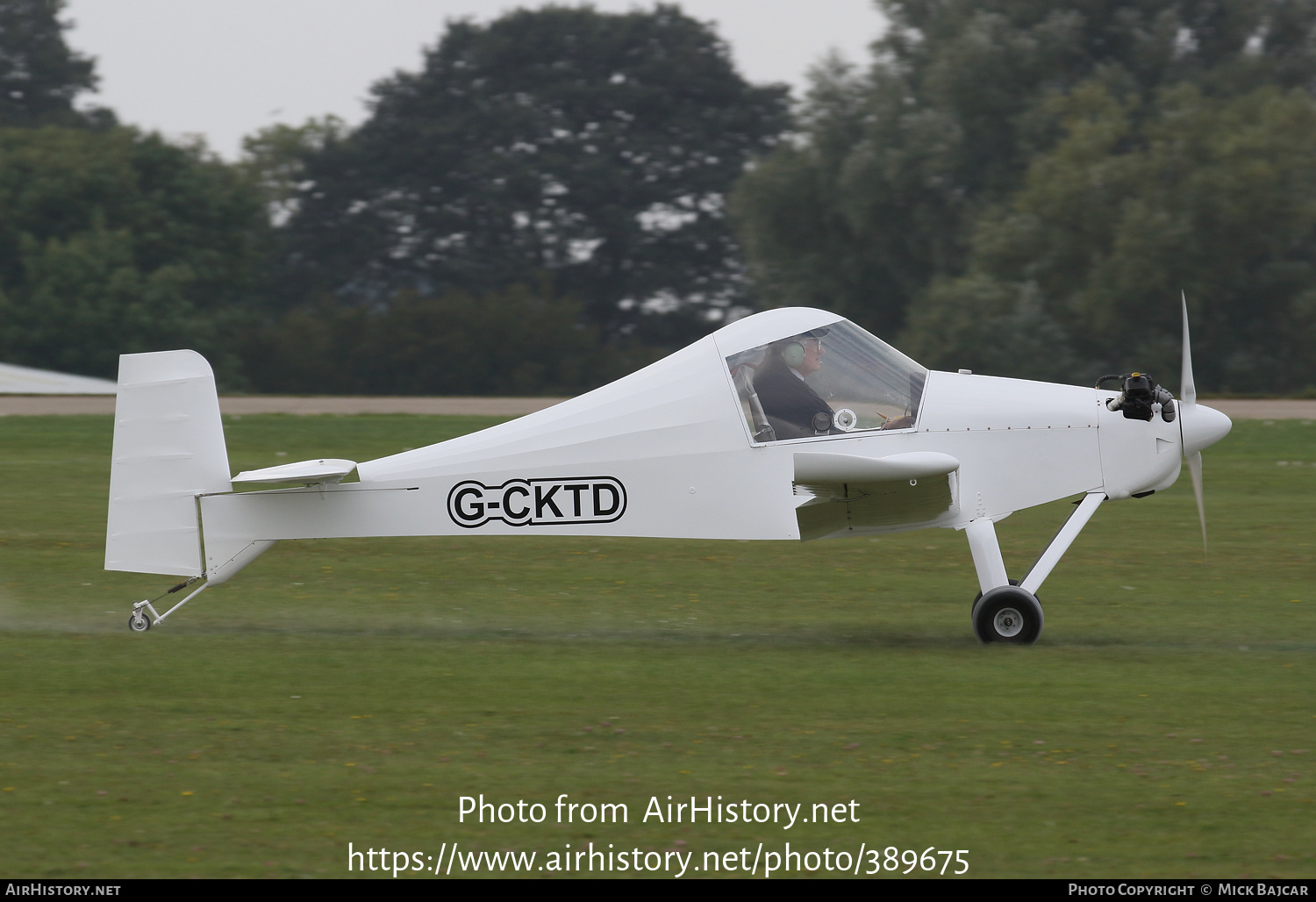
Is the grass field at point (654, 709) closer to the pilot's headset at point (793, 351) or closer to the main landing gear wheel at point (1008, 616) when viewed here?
the main landing gear wheel at point (1008, 616)

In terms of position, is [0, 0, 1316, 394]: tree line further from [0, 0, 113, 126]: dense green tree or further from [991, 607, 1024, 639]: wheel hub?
[991, 607, 1024, 639]: wheel hub

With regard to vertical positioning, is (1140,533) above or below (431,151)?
below

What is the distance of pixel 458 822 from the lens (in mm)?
7000

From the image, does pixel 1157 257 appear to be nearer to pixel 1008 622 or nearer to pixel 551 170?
pixel 551 170

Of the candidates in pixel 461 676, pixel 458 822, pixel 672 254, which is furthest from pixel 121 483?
pixel 672 254

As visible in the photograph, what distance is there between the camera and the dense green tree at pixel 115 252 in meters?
53.9

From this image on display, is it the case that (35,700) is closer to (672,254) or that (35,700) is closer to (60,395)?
(60,395)

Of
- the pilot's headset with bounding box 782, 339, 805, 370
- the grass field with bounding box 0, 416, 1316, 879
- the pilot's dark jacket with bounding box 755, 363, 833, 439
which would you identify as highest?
the pilot's headset with bounding box 782, 339, 805, 370

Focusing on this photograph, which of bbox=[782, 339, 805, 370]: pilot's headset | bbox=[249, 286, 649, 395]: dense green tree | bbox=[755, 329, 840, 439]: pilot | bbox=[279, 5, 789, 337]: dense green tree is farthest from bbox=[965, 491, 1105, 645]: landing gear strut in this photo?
bbox=[279, 5, 789, 337]: dense green tree

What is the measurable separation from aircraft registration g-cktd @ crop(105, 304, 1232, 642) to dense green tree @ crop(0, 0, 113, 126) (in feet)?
218

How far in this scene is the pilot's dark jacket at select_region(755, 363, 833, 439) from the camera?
10.6 meters

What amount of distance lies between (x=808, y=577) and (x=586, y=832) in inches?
308

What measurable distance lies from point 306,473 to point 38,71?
2770 inches

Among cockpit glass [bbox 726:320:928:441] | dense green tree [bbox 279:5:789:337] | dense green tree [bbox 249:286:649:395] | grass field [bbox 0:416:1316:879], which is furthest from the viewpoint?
dense green tree [bbox 279:5:789:337]
